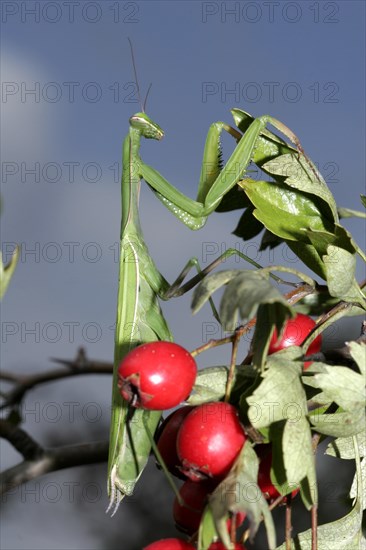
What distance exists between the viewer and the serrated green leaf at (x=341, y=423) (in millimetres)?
668

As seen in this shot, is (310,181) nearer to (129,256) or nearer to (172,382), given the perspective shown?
(172,382)

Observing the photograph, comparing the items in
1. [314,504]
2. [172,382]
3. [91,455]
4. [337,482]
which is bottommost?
[337,482]

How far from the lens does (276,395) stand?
0.66 meters

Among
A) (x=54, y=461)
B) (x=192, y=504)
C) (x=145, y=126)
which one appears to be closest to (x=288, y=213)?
(x=192, y=504)

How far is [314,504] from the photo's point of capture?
2.20 ft

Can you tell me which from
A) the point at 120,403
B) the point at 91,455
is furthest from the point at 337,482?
the point at 120,403

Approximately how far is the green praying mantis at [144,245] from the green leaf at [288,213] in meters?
0.08

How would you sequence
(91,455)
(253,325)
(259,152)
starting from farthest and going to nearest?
(91,455) < (259,152) < (253,325)

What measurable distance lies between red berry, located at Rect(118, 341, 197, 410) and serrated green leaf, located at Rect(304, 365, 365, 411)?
5.0 inches

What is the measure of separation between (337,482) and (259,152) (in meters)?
0.91

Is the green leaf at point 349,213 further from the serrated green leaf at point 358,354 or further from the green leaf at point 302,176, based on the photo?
the serrated green leaf at point 358,354

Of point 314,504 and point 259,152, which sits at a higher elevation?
point 259,152

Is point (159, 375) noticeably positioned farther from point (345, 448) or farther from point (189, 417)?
point (345, 448)

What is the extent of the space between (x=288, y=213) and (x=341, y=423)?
12.3 inches
